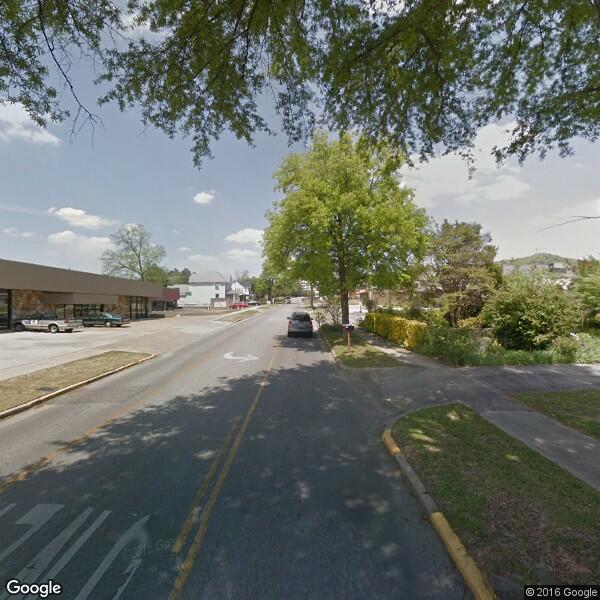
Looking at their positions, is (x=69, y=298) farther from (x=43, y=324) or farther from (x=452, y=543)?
(x=452, y=543)

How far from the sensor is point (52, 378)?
9.76 m

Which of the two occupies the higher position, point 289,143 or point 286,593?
point 289,143

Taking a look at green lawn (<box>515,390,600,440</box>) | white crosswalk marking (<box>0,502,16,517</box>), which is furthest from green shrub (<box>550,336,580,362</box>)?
white crosswalk marking (<box>0,502,16,517</box>)

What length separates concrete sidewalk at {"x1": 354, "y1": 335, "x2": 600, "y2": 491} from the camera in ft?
16.4

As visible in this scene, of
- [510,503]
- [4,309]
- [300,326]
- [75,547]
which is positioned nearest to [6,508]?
[75,547]

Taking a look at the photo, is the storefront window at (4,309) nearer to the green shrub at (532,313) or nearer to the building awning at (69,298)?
the building awning at (69,298)

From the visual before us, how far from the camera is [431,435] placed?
18.4ft

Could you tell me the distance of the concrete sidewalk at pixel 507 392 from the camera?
500cm

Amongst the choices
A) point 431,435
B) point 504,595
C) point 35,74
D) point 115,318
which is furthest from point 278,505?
point 115,318

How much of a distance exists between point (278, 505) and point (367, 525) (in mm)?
1077

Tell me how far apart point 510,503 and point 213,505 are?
354cm

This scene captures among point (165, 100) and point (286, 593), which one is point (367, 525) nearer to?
point (286, 593)

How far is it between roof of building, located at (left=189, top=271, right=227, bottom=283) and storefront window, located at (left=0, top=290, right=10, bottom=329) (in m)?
64.6

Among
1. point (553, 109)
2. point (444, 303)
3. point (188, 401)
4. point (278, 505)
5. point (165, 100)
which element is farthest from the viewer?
point (444, 303)
